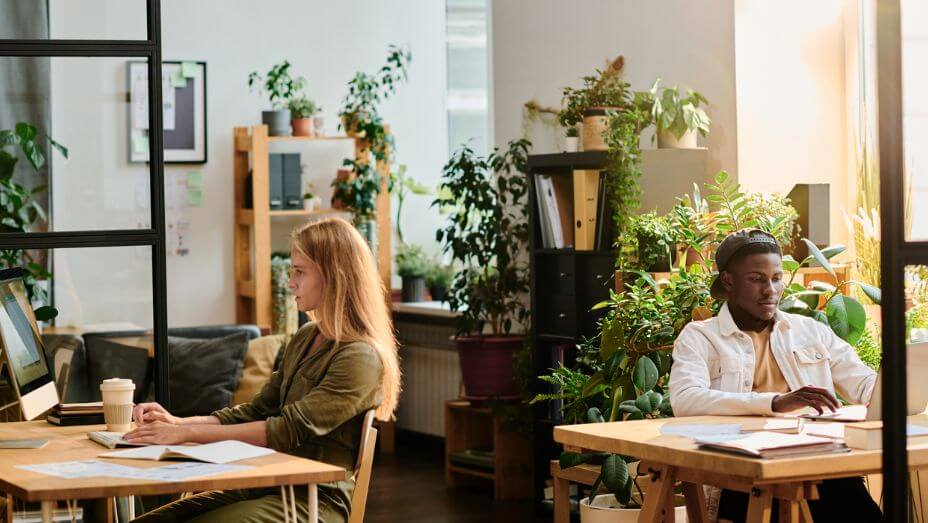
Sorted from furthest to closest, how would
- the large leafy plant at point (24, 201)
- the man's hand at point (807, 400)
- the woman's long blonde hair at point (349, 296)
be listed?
the large leafy plant at point (24, 201)
the woman's long blonde hair at point (349, 296)
the man's hand at point (807, 400)

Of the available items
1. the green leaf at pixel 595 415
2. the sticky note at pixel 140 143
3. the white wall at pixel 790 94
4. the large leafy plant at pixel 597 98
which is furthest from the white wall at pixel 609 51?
the sticky note at pixel 140 143

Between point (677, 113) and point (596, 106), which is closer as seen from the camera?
point (677, 113)

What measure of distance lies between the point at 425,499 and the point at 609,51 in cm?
227

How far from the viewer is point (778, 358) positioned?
3.69 m

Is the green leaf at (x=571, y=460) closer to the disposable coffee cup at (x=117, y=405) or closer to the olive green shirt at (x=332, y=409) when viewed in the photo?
the olive green shirt at (x=332, y=409)

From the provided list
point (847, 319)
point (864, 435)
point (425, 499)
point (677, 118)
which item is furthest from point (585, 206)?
point (864, 435)

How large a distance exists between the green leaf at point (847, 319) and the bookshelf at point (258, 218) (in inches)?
144

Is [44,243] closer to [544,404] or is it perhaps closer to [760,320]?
[760,320]

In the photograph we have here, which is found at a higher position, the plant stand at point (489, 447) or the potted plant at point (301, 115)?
the potted plant at point (301, 115)

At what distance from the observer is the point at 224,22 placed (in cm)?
755

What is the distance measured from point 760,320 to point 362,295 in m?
1.16

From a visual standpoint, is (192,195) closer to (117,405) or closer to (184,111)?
(184,111)

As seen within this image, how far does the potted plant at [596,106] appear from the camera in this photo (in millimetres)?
5305

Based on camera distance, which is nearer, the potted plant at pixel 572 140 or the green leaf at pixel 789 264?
the green leaf at pixel 789 264
